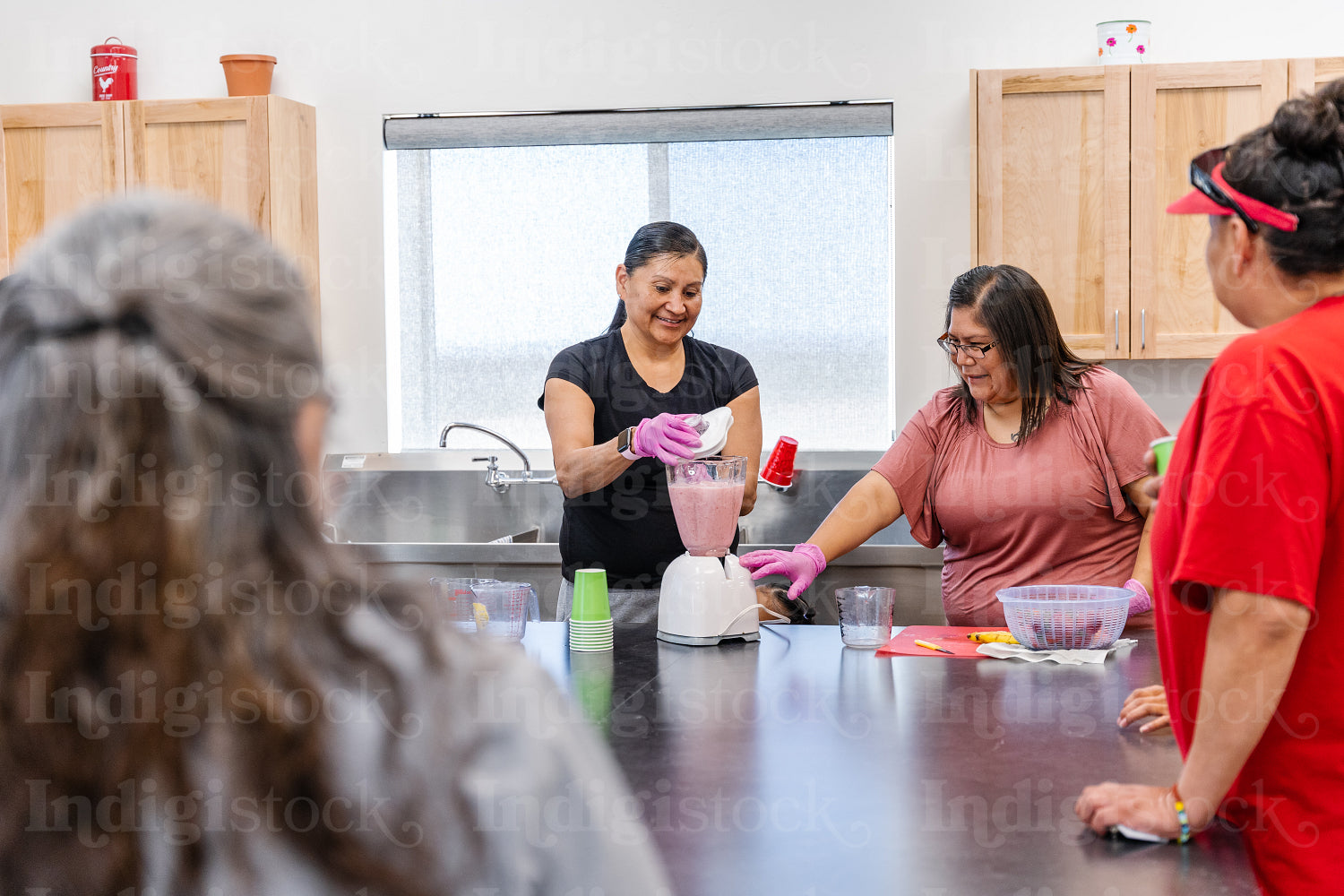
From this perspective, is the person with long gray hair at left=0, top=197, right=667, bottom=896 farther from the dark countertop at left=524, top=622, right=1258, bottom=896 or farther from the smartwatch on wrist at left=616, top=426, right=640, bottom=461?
the smartwatch on wrist at left=616, top=426, right=640, bottom=461

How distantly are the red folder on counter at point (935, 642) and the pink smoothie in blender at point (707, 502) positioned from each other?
0.33 m

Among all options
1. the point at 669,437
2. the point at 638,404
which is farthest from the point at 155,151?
the point at 669,437

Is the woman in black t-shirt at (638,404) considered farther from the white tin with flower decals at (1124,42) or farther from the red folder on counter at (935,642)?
the white tin with flower decals at (1124,42)

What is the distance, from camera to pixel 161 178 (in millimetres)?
3537

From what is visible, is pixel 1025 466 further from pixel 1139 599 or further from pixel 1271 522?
pixel 1271 522

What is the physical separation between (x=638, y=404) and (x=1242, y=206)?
58.1 inches

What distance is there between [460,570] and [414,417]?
0.93 meters

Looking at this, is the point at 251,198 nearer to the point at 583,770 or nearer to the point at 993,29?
the point at 993,29

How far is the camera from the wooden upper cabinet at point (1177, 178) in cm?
312

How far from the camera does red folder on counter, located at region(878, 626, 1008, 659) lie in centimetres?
185

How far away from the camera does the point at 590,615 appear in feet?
6.30

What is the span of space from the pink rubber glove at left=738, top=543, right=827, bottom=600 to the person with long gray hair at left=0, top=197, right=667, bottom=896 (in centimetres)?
159

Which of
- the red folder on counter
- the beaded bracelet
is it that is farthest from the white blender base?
the beaded bracelet

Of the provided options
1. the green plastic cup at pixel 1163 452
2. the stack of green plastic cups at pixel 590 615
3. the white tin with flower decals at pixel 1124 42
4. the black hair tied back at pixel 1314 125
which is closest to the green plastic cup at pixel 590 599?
the stack of green plastic cups at pixel 590 615
